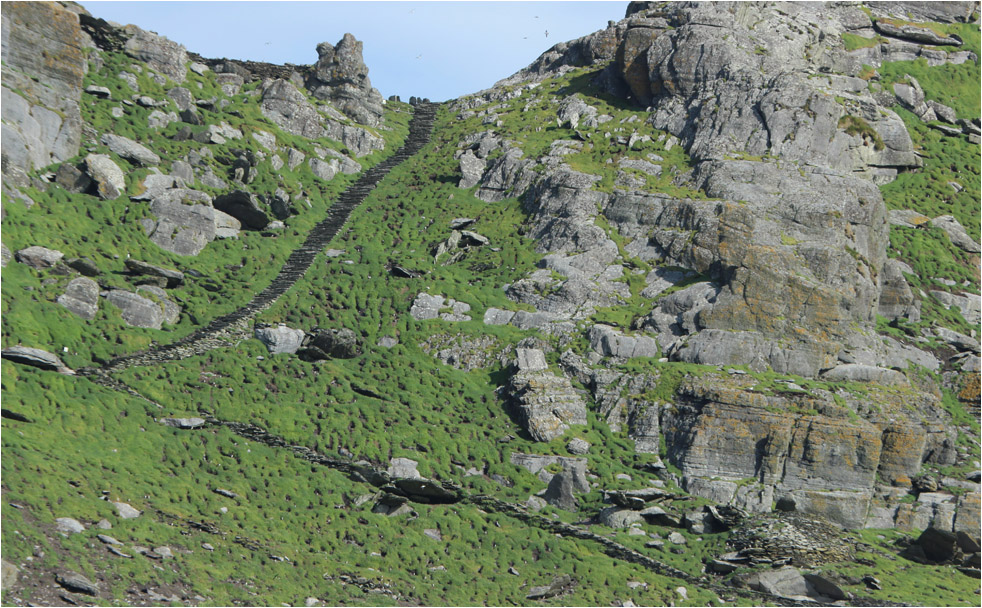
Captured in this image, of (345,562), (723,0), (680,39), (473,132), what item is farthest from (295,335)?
(723,0)

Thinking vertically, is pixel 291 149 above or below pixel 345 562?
above

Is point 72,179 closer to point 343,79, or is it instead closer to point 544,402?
point 544,402

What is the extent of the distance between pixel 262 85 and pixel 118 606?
7262 centimetres

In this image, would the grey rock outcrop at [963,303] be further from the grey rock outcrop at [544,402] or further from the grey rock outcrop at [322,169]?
the grey rock outcrop at [322,169]

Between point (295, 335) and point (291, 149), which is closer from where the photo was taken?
point (295, 335)

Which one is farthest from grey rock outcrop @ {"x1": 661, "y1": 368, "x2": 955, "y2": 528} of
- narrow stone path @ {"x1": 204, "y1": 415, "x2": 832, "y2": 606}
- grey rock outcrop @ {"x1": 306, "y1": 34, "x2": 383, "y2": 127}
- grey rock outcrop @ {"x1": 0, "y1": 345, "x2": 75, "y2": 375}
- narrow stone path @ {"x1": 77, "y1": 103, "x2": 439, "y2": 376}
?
grey rock outcrop @ {"x1": 306, "y1": 34, "x2": 383, "y2": 127}

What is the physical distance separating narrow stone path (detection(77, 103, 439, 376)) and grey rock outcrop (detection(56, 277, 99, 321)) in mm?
4333

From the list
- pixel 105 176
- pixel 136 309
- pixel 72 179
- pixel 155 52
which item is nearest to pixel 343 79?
pixel 155 52

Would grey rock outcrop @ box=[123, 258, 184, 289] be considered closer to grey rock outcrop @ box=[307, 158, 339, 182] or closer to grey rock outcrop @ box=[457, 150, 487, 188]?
grey rock outcrop @ box=[307, 158, 339, 182]

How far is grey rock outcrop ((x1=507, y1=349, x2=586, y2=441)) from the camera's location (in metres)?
59.0

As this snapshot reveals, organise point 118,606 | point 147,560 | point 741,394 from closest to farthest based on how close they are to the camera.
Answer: point 118,606, point 147,560, point 741,394

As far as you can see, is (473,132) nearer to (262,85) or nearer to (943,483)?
(262,85)

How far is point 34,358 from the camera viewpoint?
51156 millimetres

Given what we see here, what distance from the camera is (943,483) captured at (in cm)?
5875
